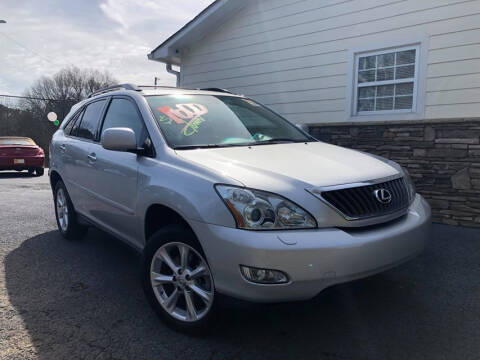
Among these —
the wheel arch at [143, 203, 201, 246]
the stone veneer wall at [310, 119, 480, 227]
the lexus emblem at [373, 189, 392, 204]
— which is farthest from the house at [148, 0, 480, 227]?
the wheel arch at [143, 203, 201, 246]

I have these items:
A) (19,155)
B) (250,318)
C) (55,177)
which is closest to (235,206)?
(250,318)

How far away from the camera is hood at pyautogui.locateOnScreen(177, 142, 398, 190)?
242cm

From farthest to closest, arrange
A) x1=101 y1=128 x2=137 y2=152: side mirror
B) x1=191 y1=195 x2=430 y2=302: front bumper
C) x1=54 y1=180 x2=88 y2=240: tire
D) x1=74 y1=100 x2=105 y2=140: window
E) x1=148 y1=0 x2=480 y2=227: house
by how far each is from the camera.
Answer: x1=148 y1=0 x2=480 y2=227: house
x1=54 y1=180 x2=88 y2=240: tire
x1=74 y1=100 x2=105 y2=140: window
x1=101 y1=128 x2=137 y2=152: side mirror
x1=191 y1=195 x2=430 y2=302: front bumper

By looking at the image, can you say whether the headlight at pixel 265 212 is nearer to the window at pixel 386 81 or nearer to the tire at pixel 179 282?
the tire at pixel 179 282

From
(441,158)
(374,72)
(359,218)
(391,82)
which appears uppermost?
(374,72)

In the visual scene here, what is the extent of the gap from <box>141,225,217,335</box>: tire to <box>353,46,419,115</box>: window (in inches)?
204

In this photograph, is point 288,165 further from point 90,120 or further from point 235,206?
point 90,120

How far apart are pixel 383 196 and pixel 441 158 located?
3581mm

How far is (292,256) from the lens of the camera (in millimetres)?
2168

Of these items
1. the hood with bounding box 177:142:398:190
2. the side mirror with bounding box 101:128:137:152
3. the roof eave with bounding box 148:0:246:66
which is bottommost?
the hood with bounding box 177:142:398:190

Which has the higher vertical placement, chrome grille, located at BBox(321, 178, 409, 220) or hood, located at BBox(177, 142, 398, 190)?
hood, located at BBox(177, 142, 398, 190)

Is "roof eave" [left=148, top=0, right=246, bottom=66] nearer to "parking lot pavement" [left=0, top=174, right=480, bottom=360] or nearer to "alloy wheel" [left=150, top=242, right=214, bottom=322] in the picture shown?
"parking lot pavement" [left=0, top=174, right=480, bottom=360]

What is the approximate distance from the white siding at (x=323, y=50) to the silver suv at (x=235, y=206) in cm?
365

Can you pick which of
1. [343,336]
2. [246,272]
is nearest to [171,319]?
[246,272]
